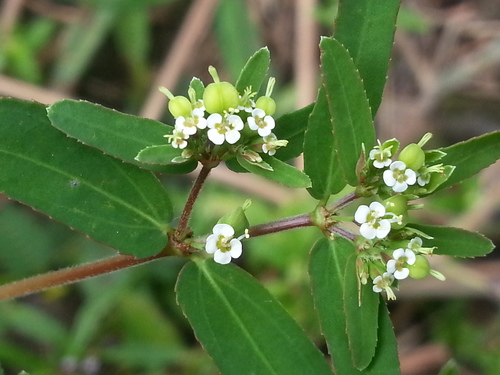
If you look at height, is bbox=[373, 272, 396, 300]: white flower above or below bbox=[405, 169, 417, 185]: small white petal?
below

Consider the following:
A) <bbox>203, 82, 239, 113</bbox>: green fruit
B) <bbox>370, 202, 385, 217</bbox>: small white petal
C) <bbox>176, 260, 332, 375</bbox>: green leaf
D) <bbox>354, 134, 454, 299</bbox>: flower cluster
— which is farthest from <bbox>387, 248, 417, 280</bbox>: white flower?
<bbox>203, 82, 239, 113</bbox>: green fruit

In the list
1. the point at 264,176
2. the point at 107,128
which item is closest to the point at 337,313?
the point at 264,176

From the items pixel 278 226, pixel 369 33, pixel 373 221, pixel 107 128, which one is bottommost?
pixel 373 221

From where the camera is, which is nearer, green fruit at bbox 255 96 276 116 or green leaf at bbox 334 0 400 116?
green fruit at bbox 255 96 276 116

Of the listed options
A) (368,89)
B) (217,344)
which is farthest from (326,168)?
(217,344)

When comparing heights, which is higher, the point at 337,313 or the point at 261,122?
the point at 261,122

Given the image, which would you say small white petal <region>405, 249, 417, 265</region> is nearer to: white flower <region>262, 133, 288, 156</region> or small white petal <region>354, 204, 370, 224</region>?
small white petal <region>354, 204, 370, 224</region>

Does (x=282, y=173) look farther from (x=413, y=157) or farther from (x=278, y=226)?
(x=413, y=157)

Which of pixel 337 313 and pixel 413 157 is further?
pixel 337 313
